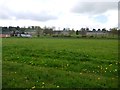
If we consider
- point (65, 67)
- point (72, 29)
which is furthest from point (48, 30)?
point (65, 67)

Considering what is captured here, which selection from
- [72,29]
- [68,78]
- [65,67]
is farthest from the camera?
[72,29]

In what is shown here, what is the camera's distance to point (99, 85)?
10.7m

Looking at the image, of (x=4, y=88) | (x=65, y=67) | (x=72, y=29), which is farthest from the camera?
(x=72, y=29)

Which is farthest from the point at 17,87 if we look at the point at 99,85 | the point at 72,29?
the point at 72,29

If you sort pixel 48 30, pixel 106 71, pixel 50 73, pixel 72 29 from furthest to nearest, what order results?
pixel 72 29
pixel 48 30
pixel 106 71
pixel 50 73

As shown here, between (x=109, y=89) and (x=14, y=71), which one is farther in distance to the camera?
(x=14, y=71)

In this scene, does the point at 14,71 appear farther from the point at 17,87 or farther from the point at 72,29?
the point at 72,29

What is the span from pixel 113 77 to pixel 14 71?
5.02m

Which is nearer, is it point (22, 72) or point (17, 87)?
point (17, 87)

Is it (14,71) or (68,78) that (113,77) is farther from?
(14,71)

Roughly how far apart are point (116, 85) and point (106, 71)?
124 inches

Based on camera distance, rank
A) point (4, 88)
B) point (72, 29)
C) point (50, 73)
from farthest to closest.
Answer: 1. point (72, 29)
2. point (50, 73)
3. point (4, 88)

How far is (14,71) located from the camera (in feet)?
42.2

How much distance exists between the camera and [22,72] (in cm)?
1252
